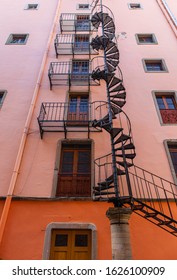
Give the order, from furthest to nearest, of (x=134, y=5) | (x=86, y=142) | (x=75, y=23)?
(x=134, y=5) < (x=75, y=23) < (x=86, y=142)

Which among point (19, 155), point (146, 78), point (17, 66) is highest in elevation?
point (17, 66)

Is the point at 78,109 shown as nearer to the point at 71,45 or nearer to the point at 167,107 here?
the point at 167,107

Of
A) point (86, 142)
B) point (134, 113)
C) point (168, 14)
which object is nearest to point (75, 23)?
point (168, 14)

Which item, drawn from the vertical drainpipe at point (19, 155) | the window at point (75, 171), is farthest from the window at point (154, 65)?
the window at point (75, 171)

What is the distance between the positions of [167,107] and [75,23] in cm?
938

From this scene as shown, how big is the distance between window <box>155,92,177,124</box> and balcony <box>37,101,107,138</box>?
2.67 meters

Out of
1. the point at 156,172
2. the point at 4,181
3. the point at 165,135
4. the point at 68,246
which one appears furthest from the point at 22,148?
the point at 165,135

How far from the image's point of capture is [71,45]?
11.8m

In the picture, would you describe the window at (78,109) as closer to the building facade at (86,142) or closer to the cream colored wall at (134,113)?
the building facade at (86,142)

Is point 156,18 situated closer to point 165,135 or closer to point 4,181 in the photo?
point 165,135

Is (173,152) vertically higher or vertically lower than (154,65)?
lower

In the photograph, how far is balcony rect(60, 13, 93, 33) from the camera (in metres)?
13.2

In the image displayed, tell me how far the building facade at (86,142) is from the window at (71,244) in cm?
3

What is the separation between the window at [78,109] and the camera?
844 centimetres
